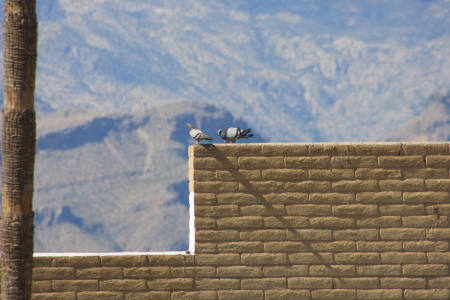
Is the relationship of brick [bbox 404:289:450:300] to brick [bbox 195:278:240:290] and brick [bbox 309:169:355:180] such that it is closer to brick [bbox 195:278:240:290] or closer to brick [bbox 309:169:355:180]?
brick [bbox 309:169:355:180]

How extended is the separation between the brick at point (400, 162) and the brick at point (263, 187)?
4.06 ft

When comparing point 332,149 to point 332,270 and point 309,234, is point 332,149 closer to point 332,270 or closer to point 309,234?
point 309,234

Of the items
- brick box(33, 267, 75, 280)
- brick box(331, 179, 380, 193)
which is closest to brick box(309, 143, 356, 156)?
brick box(331, 179, 380, 193)

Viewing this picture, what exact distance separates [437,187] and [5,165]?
4.95m

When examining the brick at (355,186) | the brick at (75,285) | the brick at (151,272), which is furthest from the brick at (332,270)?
the brick at (75,285)

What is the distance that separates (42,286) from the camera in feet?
26.6

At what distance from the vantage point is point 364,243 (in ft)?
26.6

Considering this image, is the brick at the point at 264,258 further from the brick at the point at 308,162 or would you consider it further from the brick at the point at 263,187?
the brick at the point at 308,162

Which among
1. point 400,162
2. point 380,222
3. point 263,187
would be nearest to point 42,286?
point 263,187

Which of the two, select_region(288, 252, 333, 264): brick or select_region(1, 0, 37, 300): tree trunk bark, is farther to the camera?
select_region(288, 252, 333, 264): brick

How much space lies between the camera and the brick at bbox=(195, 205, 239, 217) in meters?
8.12

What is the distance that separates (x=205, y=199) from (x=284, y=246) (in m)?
1.10

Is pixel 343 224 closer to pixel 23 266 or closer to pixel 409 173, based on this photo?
pixel 409 173

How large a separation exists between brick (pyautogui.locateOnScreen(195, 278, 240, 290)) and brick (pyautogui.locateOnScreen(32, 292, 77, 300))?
1.50 m
